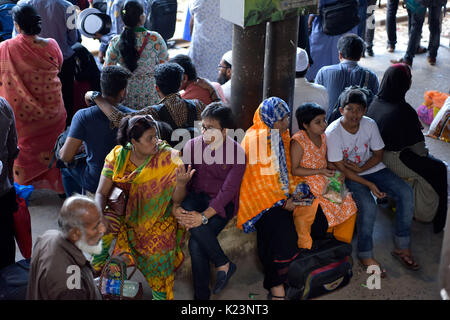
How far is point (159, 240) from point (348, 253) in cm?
133

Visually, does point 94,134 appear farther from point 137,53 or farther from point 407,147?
point 407,147

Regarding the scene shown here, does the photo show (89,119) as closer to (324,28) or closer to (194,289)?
(194,289)

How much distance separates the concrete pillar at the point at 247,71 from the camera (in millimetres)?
4035

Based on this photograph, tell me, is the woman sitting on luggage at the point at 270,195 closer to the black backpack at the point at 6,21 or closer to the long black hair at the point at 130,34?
the long black hair at the point at 130,34

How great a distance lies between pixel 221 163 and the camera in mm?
3688

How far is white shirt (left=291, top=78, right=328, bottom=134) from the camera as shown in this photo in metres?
4.62

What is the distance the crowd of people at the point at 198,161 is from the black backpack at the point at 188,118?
0.01 meters

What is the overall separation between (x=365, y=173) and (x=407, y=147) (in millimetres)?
376

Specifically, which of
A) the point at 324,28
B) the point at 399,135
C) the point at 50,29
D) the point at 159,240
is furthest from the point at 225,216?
the point at 324,28

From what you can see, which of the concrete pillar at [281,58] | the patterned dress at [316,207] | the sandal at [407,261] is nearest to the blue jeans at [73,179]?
the concrete pillar at [281,58]

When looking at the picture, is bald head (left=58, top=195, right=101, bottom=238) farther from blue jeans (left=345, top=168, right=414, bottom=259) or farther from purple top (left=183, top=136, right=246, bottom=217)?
blue jeans (left=345, top=168, right=414, bottom=259)

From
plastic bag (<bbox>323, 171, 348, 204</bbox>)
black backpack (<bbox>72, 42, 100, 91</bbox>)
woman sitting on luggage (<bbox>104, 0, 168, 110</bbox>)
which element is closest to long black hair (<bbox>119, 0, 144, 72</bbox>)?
woman sitting on luggage (<bbox>104, 0, 168, 110</bbox>)

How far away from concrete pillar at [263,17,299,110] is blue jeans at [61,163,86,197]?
1521 millimetres

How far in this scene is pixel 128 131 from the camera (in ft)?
11.2
